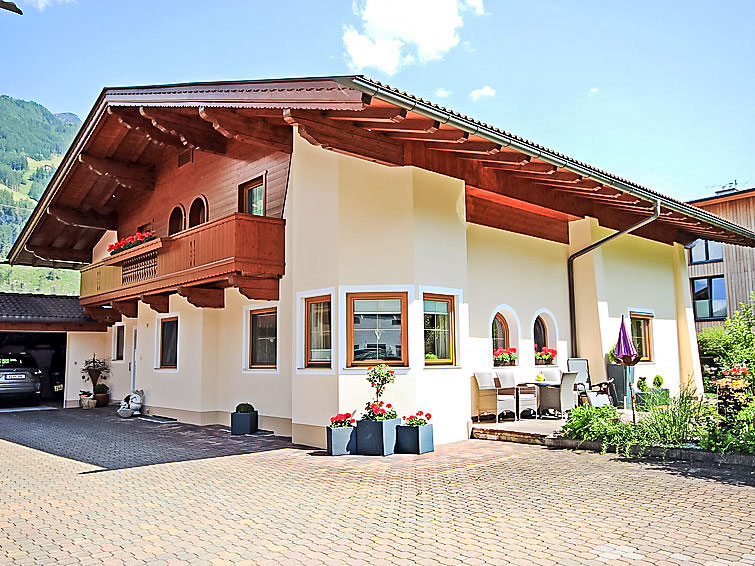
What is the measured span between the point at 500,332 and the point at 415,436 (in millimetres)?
3630

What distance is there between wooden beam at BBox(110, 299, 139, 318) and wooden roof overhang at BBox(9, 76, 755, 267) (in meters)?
2.85

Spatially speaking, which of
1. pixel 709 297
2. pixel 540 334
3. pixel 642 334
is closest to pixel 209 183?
pixel 540 334

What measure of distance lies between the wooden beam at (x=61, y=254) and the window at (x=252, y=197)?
10.4 metres

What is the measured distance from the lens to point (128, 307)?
16516 millimetres

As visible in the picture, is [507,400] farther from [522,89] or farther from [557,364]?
[522,89]

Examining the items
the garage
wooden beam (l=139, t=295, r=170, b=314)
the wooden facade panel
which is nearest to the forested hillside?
the garage

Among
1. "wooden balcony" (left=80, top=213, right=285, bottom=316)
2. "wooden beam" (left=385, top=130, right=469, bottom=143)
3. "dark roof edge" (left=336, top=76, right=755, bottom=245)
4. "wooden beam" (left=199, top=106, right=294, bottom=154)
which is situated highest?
"wooden beam" (left=199, top=106, right=294, bottom=154)

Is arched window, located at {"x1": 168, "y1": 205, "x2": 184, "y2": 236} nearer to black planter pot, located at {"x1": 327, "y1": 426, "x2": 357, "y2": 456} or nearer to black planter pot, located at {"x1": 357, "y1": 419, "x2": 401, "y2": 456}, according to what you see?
black planter pot, located at {"x1": 327, "y1": 426, "x2": 357, "y2": 456}

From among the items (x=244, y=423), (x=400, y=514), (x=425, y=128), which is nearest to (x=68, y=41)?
(x=244, y=423)

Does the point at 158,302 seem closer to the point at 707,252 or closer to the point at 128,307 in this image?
the point at 128,307

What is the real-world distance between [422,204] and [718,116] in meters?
12.3

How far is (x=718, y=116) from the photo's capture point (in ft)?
59.0

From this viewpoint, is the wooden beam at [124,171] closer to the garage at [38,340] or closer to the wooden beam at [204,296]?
the wooden beam at [204,296]

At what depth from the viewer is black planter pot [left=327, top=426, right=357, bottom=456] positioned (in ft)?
30.2
